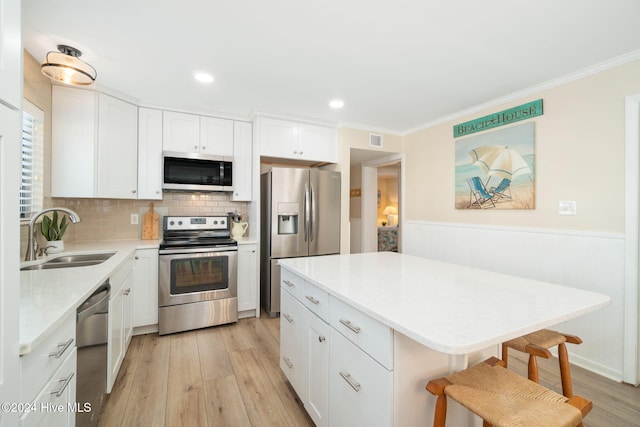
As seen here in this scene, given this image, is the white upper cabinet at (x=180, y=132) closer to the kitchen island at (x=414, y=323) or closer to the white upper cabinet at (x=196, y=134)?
the white upper cabinet at (x=196, y=134)

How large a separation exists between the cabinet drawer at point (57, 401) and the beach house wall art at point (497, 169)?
3445 millimetres

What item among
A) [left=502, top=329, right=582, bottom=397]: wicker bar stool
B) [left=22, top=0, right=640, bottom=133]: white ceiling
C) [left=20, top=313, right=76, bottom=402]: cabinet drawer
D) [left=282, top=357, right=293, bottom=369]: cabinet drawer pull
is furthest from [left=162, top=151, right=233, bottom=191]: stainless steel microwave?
[left=502, top=329, right=582, bottom=397]: wicker bar stool

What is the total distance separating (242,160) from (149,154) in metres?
0.98

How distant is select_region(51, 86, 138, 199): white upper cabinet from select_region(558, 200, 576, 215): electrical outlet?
13.6 ft

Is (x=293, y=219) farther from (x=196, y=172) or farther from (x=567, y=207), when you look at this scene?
(x=567, y=207)

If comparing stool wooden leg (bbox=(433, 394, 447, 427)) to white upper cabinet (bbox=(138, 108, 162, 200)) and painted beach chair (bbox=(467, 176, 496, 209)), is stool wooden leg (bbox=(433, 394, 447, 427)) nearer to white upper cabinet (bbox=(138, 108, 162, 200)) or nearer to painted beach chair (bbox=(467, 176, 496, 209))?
painted beach chair (bbox=(467, 176, 496, 209))

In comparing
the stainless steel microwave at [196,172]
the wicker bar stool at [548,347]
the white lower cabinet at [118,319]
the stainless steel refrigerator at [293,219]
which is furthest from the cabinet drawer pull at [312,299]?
the stainless steel microwave at [196,172]

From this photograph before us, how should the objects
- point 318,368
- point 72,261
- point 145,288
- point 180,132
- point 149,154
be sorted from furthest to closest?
point 180,132 < point 149,154 < point 145,288 < point 72,261 < point 318,368

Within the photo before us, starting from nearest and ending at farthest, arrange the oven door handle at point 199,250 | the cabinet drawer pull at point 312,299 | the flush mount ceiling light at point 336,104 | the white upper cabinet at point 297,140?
A: the cabinet drawer pull at point 312,299, the oven door handle at point 199,250, the flush mount ceiling light at point 336,104, the white upper cabinet at point 297,140

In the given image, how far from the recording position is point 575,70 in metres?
2.40

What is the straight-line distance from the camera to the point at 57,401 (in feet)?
3.47

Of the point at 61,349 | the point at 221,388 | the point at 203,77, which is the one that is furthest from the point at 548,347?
the point at 203,77

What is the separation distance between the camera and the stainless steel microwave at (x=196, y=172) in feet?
10.4

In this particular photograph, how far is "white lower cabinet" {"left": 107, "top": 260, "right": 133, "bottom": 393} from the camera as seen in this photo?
1853mm
